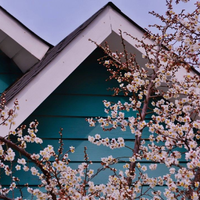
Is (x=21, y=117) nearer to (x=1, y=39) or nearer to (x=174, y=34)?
(x=1, y=39)

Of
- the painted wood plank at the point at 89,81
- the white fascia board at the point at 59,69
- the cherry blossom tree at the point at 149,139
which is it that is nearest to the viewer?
the cherry blossom tree at the point at 149,139

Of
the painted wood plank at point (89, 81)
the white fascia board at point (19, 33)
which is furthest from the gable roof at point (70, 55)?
the white fascia board at point (19, 33)

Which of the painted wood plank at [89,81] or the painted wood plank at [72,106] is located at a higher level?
the painted wood plank at [89,81]

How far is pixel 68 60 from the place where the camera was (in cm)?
257

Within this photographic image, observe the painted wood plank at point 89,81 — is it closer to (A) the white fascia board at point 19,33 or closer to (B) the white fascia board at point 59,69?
(B) the white fascia board at point 59,69

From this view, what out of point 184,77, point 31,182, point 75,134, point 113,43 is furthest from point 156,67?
point 31,182

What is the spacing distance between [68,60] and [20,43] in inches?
24.6

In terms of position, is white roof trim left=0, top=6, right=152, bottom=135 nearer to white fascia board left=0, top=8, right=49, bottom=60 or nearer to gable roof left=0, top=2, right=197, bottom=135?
gable roof left=0, top=2, right=197, bottom=135

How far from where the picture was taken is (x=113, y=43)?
288 cm

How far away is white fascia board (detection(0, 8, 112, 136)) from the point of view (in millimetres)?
2375

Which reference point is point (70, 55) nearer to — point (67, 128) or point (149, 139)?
point (67, 128)

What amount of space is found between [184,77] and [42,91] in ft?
3.91

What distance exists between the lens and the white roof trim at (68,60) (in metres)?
2.39

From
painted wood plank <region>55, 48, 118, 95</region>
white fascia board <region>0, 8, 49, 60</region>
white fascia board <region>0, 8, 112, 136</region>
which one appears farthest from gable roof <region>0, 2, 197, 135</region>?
white fascia board <region>0, 8, 49, 60</region>
